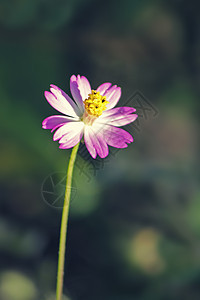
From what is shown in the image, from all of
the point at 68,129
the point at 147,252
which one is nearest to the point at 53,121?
the point at 68,129

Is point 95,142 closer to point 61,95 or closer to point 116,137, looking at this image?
point 116,137

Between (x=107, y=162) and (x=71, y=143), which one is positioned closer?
(x=71, y=143)

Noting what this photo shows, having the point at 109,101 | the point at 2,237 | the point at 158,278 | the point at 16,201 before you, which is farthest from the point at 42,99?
the point at 158,278

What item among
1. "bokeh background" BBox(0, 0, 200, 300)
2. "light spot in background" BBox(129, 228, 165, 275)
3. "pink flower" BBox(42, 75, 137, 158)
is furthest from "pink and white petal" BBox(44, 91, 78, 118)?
"light spot in background" BBox(129, 228, 165, 275)

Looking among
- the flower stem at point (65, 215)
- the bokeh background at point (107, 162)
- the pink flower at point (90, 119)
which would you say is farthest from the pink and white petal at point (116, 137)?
the bokeh background at point (107, 162)

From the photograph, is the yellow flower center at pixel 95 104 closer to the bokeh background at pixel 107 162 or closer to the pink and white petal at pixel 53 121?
the pink and white petal at pixel 53 121

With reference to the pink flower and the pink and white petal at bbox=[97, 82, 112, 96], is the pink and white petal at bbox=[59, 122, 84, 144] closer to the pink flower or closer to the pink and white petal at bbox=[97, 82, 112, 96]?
the pink flower

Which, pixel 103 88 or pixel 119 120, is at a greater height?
pixel 103 88
